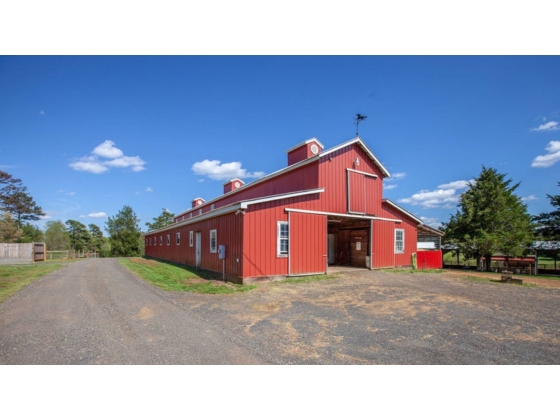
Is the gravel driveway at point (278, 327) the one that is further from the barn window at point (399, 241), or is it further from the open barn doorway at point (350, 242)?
the barn window at point (399, 241)

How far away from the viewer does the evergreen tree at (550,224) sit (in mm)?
23422

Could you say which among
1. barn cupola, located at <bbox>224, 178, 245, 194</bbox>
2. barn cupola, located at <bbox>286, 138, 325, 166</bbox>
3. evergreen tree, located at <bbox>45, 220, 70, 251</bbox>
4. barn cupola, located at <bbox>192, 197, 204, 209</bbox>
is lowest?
evergreen tree, located at <bbox>45, 220, 70, 251</bbox>

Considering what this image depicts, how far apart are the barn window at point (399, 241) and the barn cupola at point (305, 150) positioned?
25.2 ft

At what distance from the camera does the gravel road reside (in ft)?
14.3

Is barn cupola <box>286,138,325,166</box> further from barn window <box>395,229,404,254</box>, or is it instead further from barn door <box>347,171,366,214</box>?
barn window <box>395,229,404,254</box>

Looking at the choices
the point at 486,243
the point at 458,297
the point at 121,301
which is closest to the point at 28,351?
the point at 121,301

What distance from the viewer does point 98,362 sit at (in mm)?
4184

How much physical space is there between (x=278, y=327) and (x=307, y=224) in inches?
314

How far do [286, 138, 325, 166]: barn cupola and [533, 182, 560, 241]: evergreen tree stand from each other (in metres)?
20.7

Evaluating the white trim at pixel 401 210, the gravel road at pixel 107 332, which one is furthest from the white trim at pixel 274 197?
the white trim at pixel 401 210

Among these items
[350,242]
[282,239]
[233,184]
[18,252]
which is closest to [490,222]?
[350,242]

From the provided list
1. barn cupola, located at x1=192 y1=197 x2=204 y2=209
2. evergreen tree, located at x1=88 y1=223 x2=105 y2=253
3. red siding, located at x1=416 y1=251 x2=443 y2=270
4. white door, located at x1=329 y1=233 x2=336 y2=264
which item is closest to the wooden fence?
barn cupola, located at x1=192 y1=197 x2=204 y2=209

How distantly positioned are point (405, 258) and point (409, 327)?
14622 millimetres

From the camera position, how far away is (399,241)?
19.2 m
